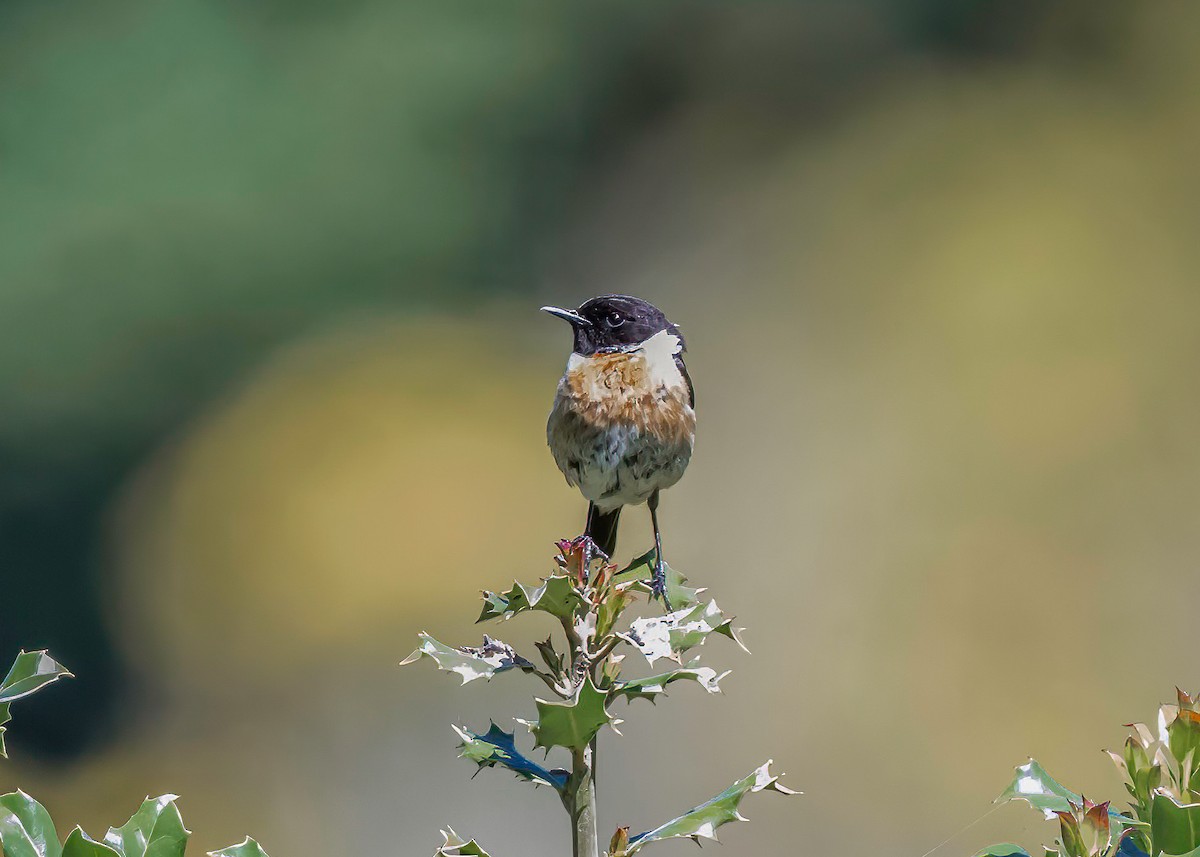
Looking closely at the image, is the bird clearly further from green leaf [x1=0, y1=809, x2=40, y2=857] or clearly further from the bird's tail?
green leaf [x1=0, y1=809, x2=40, y2=857]

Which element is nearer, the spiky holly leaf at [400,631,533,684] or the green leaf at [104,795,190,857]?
the green leaf at [104,795,190,857]

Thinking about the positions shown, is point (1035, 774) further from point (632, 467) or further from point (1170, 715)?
point (632, 467)

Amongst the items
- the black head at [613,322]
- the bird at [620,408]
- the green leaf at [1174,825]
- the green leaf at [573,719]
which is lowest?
the green leaf at [1174,825]

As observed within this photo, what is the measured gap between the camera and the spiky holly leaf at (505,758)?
1.46m

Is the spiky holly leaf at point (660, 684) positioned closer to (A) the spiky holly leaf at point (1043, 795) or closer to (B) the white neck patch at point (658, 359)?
(A) the spiky holly leaf at point (1043, 795)

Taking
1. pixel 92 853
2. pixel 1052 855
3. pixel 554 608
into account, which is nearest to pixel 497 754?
pixel 554 608

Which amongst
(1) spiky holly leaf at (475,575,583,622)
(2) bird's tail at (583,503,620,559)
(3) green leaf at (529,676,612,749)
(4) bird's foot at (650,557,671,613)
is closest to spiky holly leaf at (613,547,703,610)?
(4) bird's foot at (650,557,671,613)

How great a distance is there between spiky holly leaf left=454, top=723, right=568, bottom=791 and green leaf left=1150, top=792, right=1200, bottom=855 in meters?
0.63

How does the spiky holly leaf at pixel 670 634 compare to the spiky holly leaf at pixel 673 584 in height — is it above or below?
below

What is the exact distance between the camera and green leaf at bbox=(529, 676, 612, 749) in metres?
1.35

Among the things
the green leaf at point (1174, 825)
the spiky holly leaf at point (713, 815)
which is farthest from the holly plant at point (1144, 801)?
the spiky holly leaf at point (713, 815)

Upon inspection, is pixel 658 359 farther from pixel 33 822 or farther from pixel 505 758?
pixel 33 822

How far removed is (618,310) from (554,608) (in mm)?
1253

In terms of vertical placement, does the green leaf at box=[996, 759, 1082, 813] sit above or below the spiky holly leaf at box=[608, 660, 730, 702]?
below
